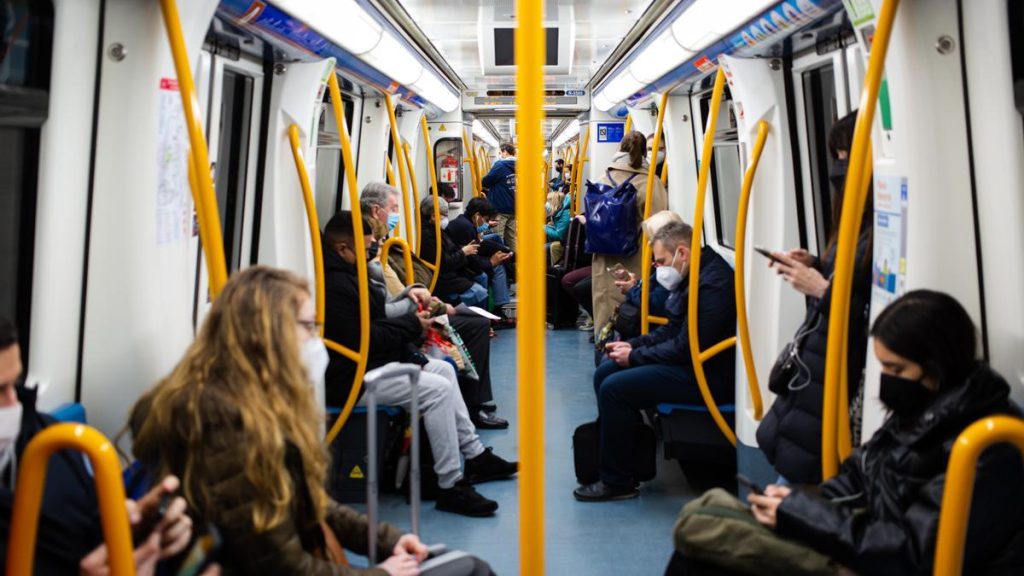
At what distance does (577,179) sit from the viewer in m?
10.3

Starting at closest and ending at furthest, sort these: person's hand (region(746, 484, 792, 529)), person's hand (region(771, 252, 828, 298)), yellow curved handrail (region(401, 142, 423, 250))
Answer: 1. person's hand (region(746, 484, 792, 529))
2. person's hand (region(771, 252, 828, 298))
3. yellow curved handrail (region(401, 142, 423, 250))

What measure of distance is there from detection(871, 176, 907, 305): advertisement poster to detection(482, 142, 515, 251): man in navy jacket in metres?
8.67

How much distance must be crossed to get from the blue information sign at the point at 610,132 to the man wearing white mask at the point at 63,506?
861 cm

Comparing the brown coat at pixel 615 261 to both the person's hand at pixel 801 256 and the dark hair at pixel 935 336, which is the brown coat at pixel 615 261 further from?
the dark hair at pixel 935 336

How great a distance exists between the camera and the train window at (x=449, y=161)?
1170 centimetres

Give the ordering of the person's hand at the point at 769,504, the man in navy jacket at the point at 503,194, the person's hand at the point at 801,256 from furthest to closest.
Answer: the man in navy jacket at the point at 503,194
the person's hand at the point at 801,256
the person's hand at the point at 769,504

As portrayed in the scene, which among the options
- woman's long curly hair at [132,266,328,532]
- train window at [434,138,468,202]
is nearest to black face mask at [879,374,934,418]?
woman's long curly hair at [132,266,328,532]

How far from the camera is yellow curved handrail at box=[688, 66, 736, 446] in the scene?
421 cm

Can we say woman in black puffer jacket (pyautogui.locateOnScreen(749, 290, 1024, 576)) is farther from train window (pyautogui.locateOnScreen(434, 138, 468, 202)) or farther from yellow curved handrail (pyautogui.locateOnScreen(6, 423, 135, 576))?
train window (pyautogui.locateOnScreen(434, 138, 468, 202))

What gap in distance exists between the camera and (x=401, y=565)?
2.47 meters

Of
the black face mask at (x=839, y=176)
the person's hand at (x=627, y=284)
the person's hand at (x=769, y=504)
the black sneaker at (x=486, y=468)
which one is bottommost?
the black sneaker at (x=486, y=468)

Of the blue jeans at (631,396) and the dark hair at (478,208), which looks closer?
the blue jeans at (631,396)

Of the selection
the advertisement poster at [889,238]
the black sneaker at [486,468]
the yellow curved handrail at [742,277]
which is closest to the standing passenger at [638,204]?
the black sneaker at [486,468]

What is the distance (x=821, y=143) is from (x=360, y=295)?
2.17 m
